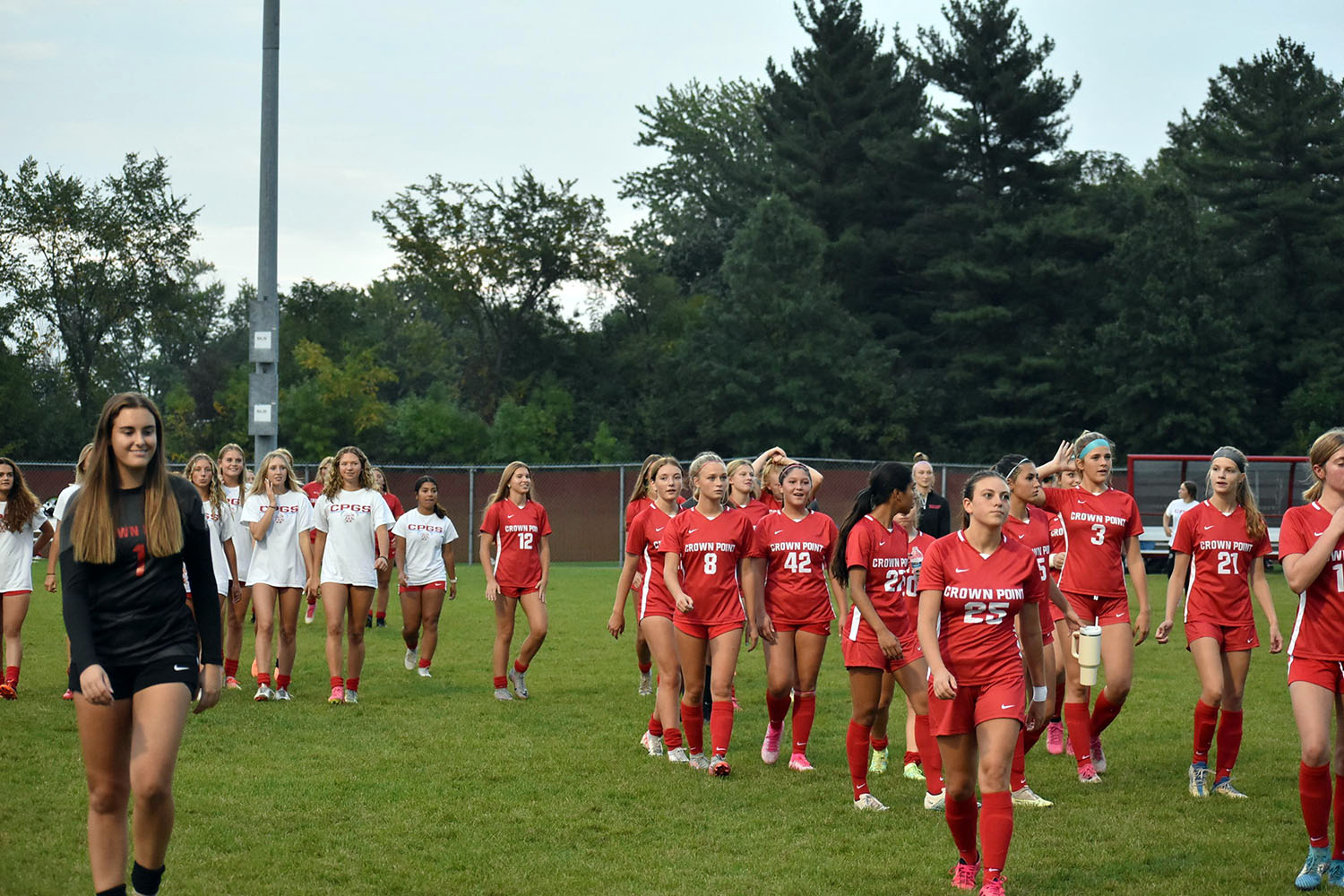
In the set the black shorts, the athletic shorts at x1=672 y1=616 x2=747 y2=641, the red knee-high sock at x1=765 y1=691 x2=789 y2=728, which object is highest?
the black shorts

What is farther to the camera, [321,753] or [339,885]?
[321,753]

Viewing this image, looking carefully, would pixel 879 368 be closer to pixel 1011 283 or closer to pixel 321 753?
pixel 1011 283

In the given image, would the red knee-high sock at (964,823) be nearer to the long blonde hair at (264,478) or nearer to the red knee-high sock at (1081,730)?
the red knee-high sock at (1081,730)

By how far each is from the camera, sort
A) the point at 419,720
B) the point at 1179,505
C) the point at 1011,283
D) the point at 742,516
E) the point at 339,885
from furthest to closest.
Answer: the point at 1011,283
the point at 1179,505
the point at 419,720
the point at 742,516
the point at 339,885

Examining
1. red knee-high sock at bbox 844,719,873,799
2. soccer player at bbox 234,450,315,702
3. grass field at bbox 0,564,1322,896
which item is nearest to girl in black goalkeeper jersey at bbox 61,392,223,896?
grass field at bbox 0,564,1322,896

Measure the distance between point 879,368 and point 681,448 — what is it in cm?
788

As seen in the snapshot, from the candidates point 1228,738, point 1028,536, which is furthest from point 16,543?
point 1228,738

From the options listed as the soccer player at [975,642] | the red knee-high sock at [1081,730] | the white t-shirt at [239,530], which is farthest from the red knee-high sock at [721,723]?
the white t-shirt at [239,530]

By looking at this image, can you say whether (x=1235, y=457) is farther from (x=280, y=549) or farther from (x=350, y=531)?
(x=280, y=549)

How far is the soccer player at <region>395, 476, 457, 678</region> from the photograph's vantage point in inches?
538

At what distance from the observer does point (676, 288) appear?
57.8m

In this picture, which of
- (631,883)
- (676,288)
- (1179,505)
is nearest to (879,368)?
(676,288)

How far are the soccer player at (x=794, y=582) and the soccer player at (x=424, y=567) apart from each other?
541 cm

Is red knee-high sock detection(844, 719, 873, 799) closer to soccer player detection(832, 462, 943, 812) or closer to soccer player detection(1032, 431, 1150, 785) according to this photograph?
soccer player detection(832, 462, 943, 812)
